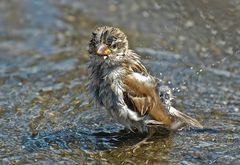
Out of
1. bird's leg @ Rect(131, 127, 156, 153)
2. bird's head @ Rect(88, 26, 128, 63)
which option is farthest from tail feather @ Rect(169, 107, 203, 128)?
bird's head @ Rect(88, 26, 128, 63)

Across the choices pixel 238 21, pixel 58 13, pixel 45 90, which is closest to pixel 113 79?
pixel 45 90

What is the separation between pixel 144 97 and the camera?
5199 millimetres

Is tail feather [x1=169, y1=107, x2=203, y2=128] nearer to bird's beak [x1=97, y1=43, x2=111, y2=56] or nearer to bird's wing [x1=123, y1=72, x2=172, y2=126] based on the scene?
bird's wing [x1=123, y1=72, x2=172, y2=126]

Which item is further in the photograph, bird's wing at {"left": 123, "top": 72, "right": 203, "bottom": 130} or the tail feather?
the tail feather

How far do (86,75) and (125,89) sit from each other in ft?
6.98

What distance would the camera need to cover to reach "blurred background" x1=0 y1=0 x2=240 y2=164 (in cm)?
504

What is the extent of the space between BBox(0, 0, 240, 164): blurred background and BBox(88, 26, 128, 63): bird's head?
26.7 inches

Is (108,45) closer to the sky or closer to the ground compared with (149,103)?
closer to the sky

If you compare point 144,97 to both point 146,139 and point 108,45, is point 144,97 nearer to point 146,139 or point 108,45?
point 146,139

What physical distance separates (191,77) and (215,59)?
0.77 m

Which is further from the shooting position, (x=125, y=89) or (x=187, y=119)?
(x=187, y=119)

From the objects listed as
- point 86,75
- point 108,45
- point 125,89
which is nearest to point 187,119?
point 125,89

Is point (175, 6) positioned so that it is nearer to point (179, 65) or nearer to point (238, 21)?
point (238, 21)

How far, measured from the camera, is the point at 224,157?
4770 mm
